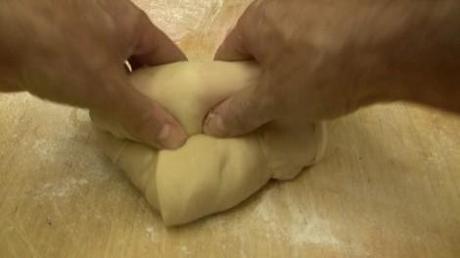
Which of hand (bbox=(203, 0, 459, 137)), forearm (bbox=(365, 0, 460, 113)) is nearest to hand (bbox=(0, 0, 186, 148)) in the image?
hand (bbox=(203, 0, 459, 137))

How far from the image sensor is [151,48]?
96cm

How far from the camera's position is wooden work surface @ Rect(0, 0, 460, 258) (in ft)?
3.05

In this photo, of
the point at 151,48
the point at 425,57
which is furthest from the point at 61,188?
the point at 425,57

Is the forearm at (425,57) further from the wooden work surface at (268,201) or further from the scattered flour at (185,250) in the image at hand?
A: the scattered flour at (185,250)

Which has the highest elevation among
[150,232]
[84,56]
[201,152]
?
[84,56]

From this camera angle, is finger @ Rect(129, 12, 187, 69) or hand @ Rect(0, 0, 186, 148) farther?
finger @ Rect(129, 12, 187, 69)

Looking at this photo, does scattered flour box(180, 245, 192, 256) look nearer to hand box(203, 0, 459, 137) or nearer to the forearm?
hand box(203, 0, 459, 137)

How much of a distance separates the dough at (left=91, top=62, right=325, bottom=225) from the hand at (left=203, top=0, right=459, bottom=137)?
0.04m

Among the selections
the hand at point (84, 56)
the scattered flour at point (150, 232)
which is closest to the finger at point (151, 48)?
the hand at point (84, 56)

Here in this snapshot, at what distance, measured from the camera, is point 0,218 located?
0.96 m

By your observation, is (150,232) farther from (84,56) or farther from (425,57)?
(425,57)

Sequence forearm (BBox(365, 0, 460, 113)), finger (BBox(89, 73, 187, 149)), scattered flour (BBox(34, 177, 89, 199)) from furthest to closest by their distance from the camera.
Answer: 1. scattered flour (BBox(34, 177, 89, 199))
2. finger (BBox(89, 73, 187, 149))
3. forearm (BBox(365, 0, 460, 113))

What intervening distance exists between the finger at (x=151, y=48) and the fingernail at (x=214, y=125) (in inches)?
5.1

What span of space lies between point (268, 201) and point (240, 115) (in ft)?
0.56
